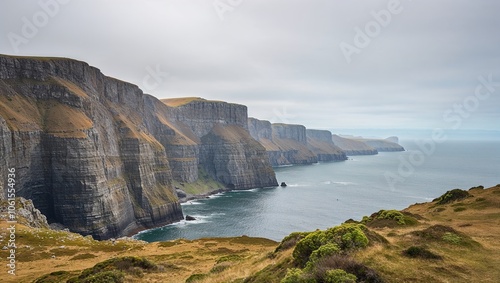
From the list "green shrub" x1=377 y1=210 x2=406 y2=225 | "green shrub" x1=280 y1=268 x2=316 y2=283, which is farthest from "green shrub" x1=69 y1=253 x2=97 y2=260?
"green shrub" x1=280 y1=268 x2=316 y2=283

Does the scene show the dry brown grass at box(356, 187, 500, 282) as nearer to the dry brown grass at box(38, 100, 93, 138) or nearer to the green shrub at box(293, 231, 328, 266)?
the green shrub at box(293, 231, 328, 266)

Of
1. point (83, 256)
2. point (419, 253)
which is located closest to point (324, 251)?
point (419, 253)

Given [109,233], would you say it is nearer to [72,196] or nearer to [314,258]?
[72,196]

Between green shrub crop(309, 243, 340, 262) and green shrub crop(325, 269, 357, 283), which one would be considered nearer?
green shrub crop(325, 269, 357, 283)

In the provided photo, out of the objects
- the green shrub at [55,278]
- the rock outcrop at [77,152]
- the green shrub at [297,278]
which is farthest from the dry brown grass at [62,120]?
the green shrub at [297,278]

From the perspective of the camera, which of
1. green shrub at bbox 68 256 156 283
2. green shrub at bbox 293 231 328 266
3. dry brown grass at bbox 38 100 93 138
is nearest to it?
green shrub at bbox 293 231 328 266
